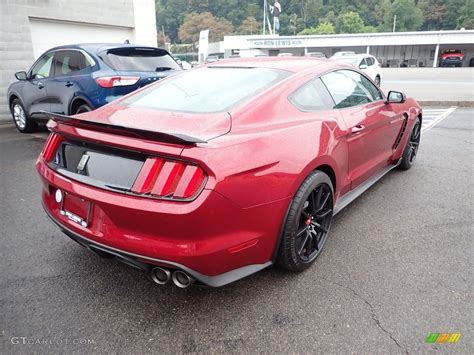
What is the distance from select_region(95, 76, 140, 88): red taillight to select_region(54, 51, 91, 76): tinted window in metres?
0.52

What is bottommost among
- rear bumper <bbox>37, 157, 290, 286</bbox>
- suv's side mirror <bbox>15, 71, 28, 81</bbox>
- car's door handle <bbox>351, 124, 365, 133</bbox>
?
rear bumper <bbox>37, 157, 290, 286</bbox>

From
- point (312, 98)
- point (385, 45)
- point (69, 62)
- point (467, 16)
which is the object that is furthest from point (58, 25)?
point (467, 16)

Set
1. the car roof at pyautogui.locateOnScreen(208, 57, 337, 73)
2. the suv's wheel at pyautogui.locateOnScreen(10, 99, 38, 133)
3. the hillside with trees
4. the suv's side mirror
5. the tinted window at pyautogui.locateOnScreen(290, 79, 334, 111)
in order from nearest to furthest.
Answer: the tinted window at pyautogui.locateOnScreen(290, 79, 334, 111)
the car roof at pyautogui.locateOnScreen(208, 57, 337, 73)
the suv's side mirror
the suv's wheel at pyautogui.locateOnScreen(10, 99, 38, 133)
the hillside with trees

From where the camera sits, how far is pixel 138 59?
6.14 meters

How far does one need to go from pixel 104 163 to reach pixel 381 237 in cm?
235

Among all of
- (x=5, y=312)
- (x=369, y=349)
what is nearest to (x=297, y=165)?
(x=369, y=349)

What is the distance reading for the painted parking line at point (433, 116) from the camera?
8.60 m

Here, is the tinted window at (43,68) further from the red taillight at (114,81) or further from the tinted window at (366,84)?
the tinted window at (366,84)

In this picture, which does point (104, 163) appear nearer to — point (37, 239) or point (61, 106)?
point (37, 239)

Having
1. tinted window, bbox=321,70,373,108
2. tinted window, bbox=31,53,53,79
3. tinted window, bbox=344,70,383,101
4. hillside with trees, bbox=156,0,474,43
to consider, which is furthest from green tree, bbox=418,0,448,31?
tinted window, bbox=321,70,373,108

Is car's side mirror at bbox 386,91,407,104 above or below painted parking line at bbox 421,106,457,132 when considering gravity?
above

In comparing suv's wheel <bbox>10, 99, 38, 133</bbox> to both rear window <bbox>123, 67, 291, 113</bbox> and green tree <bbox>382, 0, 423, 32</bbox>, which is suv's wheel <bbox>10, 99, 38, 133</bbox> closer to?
rear window <bbox>123, 67, 291, 113</bbox>

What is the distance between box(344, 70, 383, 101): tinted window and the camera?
3.72m

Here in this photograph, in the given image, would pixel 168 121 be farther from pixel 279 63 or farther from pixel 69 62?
pixel 69 62
